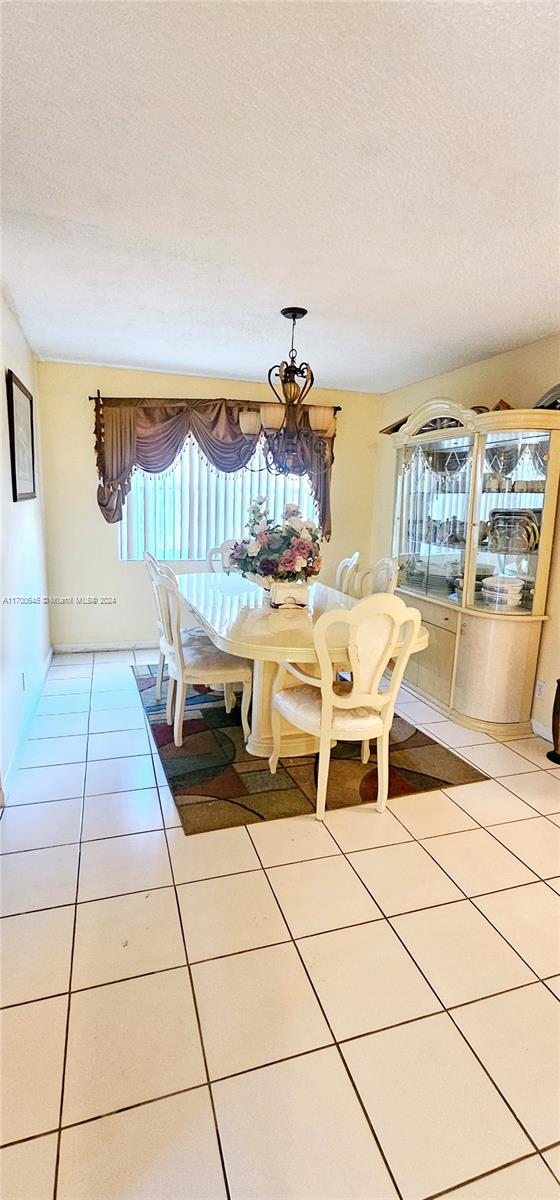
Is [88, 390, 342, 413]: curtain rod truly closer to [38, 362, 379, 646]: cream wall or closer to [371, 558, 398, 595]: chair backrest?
[38, 362, 379, 646]: cream wall

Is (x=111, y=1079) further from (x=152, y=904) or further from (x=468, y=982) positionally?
(x=468, y=982)

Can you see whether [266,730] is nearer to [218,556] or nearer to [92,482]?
[218,556]

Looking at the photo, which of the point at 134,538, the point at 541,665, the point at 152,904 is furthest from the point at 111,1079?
the point at 134,538

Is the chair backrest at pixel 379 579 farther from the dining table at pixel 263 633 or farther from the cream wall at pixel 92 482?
the cream wall at pixel 92 482

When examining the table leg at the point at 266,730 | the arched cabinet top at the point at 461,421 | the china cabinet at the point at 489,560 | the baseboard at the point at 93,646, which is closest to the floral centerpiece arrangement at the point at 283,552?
the table leg at the point at 266,730

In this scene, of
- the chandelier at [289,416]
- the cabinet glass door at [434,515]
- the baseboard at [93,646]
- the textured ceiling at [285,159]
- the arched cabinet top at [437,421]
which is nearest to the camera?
the textured ceiling at [285,159]

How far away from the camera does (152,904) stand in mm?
1944

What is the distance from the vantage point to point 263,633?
2.60m

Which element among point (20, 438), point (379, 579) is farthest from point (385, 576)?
point (20, 438)

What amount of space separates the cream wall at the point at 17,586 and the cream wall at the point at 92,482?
1.01 feet

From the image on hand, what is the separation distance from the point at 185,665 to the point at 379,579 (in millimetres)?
1524

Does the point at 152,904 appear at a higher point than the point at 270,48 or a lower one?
lower

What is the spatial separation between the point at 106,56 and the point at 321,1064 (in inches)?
97.5

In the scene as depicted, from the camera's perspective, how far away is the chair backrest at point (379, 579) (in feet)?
11.9
